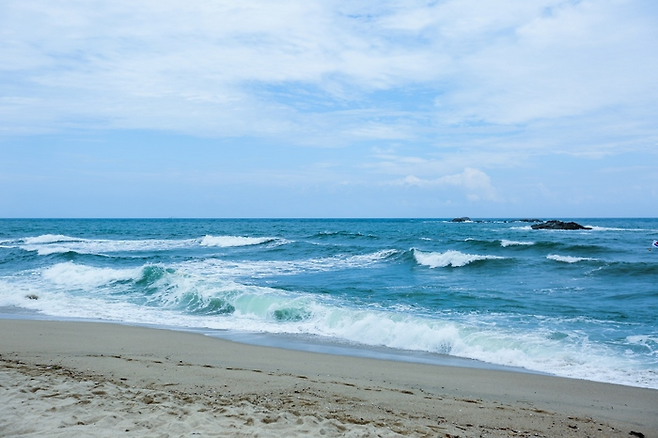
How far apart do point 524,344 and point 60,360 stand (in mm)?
7612

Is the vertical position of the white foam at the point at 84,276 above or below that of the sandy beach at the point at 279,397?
below

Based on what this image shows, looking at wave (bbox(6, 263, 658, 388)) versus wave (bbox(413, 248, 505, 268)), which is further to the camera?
wave (bbox(413, 248, 505, 268))

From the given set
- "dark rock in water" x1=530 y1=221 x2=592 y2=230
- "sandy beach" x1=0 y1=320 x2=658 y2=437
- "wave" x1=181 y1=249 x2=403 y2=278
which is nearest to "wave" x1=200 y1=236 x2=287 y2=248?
"wave" x1=181 y1=249 x2=403 y2=278

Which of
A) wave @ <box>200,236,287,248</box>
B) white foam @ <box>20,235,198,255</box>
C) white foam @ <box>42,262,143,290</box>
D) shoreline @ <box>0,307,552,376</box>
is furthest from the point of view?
wave @ <box>200,236,287,248</box>

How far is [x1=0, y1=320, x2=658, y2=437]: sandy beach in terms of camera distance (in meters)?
4.48

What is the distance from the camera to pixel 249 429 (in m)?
4.36

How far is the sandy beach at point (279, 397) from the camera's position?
4477 mm

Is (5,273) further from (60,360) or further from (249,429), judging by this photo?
(249,429)

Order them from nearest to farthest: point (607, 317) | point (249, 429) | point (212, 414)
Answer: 1. point (249, 429)
2. point (212, 414)
3. point (607, 317)

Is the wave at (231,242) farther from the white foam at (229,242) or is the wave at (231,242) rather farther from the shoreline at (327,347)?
the shoreline at (327,347)

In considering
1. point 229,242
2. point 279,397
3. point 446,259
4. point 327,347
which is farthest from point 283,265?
point 279,397

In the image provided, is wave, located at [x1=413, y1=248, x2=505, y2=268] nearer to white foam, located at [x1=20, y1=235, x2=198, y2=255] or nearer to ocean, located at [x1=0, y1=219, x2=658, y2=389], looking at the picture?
ocean, located at [x1=0, y1=219, x2=658, y2=389]

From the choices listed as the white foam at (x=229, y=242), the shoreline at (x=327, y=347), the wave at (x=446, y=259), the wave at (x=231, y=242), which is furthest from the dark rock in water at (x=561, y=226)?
the shoreline at (x=327, y=347)

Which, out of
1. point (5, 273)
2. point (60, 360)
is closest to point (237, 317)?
point (60, 360)
